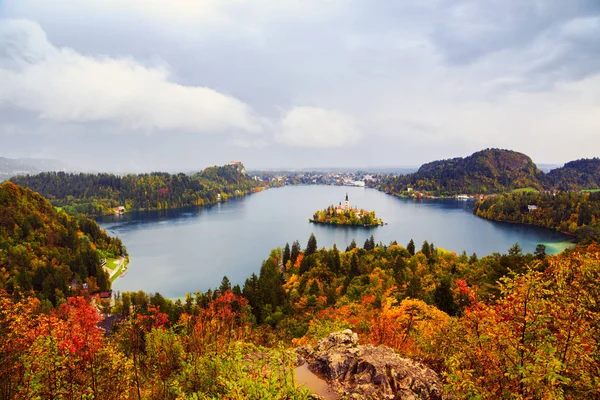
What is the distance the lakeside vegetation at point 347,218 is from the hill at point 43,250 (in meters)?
36.0

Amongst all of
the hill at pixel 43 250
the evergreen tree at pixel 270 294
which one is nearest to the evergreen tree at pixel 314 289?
the evergreen tree at pixel 270 294

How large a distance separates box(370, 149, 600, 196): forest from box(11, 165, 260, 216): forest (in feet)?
238

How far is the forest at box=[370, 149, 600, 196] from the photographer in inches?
4422

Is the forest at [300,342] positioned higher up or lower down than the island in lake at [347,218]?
higher up

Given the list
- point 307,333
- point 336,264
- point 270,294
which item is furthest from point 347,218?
point 307,333

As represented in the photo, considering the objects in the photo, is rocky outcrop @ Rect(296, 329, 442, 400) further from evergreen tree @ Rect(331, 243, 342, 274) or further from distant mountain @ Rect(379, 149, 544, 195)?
distant mountain @ Rect(379, 149, 544, 195)

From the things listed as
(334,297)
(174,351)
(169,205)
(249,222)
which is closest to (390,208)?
(249,222)

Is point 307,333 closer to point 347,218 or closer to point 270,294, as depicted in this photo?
point 270,294

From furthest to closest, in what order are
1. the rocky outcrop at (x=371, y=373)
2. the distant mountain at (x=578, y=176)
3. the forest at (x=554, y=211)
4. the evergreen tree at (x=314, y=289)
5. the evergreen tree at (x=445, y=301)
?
the distant mountain at (x=578, y=176)
the forest at (x=554, y=211)
the evergreen tree at (x=314, y=289)
the evergreen tree at (x=445, y=301)
the rocky outcrop at (x=371, y=373)

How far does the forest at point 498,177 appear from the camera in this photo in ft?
368

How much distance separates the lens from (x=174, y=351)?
7355 millimetres

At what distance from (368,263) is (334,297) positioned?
24.3ft

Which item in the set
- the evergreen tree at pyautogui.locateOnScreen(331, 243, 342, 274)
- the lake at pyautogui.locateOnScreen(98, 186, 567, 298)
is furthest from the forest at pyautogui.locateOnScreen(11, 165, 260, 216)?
the evergreen tree at pyautogui.locateOnScreen(331, 243, 342, 274)

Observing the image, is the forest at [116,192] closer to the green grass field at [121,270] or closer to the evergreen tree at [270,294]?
the green grass field at [121,270]
